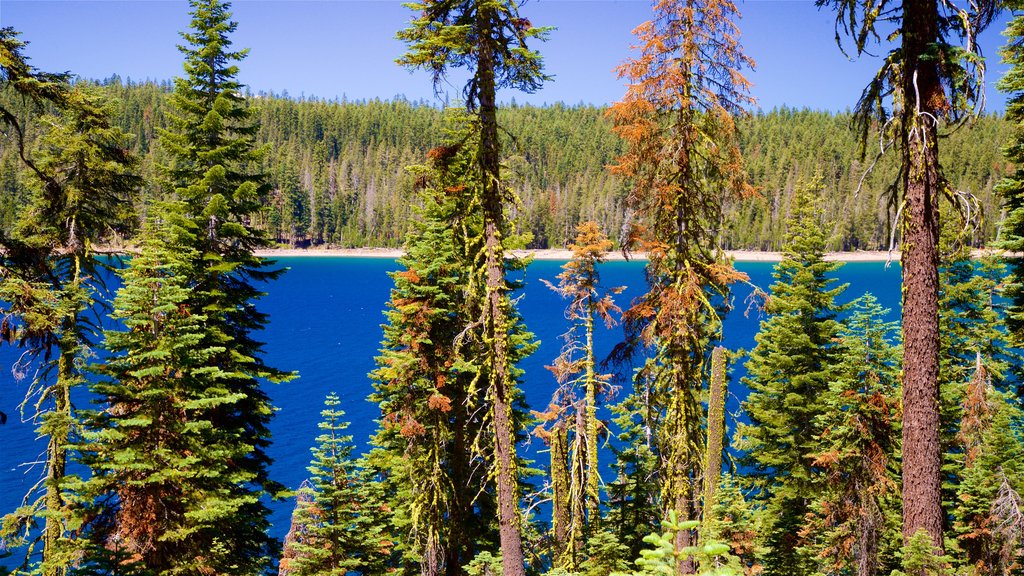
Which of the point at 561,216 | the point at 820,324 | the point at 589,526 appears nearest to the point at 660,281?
the point at 589,526

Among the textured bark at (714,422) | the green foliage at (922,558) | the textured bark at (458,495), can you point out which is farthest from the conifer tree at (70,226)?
the green foliage at (922,558)

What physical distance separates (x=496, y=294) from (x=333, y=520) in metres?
8.60

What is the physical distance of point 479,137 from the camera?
11.7 meters

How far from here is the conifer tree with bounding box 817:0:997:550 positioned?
7754mm

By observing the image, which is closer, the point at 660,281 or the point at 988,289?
the point at 660,281

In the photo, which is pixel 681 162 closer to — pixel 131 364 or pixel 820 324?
pixel 131 364

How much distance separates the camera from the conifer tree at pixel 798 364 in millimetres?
22734

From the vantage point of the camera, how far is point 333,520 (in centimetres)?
1653

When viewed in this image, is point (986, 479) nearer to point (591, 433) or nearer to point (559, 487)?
point (591, 433)

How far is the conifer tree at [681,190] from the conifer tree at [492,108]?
2.21m

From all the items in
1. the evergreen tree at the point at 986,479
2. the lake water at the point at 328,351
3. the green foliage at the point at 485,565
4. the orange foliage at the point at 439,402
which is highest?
the orange foliage at the point at 439,402

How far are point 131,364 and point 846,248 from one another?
565 ft

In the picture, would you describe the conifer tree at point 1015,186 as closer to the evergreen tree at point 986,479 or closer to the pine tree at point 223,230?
the evergreen tree at point 986,479

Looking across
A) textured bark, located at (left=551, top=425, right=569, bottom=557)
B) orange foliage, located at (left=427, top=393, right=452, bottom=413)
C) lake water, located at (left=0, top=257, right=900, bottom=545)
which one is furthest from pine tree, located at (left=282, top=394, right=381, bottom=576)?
lake water, located at (left=0, top=257, right=900, bottom=545)
